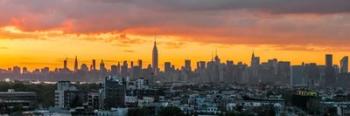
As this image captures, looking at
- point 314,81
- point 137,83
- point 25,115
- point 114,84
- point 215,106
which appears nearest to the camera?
point 25,115

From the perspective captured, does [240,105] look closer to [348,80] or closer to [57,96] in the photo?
[57,96]

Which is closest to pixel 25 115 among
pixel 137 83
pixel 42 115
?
pixel 42 115

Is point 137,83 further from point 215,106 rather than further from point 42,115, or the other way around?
point 42,115

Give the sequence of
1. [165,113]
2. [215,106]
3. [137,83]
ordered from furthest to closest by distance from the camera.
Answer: [137,83] → [215,106] → [165,113]

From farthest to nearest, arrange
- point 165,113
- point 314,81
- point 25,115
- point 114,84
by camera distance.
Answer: point 314,81
point 114,84
point 165,113
point 25,115

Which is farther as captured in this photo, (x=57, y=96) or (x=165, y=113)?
(x=57, y=96)

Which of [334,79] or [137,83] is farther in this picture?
[334,79]

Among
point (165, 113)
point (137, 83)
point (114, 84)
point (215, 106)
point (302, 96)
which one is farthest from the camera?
point (137, 83)

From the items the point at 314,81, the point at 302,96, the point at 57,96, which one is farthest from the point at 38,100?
the point at 314,81
